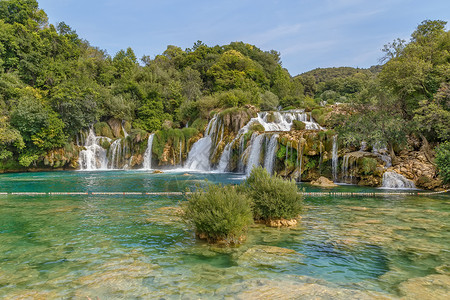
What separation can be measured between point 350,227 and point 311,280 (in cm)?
369

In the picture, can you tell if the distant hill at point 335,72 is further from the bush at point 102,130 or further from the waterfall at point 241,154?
the bush at point 102,130

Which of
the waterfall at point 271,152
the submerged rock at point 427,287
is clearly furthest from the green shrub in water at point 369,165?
the submerged rock at point 427,287

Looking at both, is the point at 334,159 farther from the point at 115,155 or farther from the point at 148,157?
the point at 115,155

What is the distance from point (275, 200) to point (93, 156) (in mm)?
29097

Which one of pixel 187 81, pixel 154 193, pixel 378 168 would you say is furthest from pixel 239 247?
pixel 187 81

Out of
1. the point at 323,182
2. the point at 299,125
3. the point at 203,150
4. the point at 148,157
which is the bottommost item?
the point at 323,182

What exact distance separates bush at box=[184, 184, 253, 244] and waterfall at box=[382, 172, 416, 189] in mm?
12739

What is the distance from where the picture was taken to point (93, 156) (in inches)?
1251

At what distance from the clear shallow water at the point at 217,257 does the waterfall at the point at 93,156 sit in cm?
2339

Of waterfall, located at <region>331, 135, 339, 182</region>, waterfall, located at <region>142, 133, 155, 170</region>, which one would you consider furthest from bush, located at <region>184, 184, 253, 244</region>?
waterfall, located at <region>142, 133, 155, 170</region>

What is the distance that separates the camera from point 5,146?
88.8 ft

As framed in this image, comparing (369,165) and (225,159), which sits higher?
(225,159)

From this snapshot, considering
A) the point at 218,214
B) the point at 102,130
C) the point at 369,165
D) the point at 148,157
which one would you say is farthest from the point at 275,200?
the point at 102,130

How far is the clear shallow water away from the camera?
4.22 m
